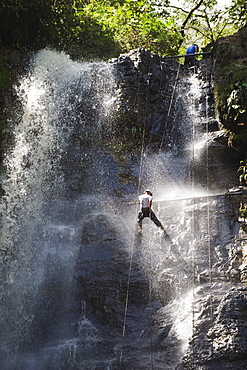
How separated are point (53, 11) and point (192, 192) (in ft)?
30.7

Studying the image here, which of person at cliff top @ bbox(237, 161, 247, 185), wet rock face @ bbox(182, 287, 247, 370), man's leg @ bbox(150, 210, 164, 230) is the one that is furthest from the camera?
person at cliff top @ bbox(237, 161, 247, 185)

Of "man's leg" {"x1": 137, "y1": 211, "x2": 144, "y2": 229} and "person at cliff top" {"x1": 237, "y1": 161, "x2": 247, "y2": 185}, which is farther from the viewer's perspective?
"person at cliff top" {"x1": 237, "y1": 161, "x2": 247, "y2": 185}

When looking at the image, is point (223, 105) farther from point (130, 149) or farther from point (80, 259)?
point (80, 259)

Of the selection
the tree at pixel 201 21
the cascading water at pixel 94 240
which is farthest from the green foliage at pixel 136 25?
the cascading water at pixel 94 240

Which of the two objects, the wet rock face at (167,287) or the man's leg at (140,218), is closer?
the wet rock face at (167,287)

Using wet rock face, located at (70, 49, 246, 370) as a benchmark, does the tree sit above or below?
above

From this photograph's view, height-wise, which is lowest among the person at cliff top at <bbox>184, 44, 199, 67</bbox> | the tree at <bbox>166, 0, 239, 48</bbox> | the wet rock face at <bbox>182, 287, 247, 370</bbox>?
the wet rock face at <bbox>182, 287, 247, 370</bbox>

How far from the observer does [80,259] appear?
372 inches

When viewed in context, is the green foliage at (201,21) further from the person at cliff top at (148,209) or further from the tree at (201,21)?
the person at cliff top at (148,209)

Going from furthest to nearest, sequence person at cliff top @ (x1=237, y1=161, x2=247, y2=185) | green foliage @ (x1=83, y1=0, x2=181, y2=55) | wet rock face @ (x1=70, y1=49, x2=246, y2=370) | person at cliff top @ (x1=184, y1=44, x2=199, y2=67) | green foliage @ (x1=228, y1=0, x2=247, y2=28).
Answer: green foliage @ (x1=83, y1=0, x2=181, y2=55), green foliage @ (x1=228, y1=0, x2=247, y2=28), person at cliff top @ (x1=184, y1=44, x2=199, y2=67), person at cliff top @ (x1=237, y1=161, x2=247, y2=185), wet rock face @ (x1=70, y1=49, x2=246, y2=370)

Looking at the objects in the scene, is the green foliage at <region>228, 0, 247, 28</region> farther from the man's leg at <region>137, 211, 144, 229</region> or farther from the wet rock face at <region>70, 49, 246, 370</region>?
the man's leg at <region>137, 211, 144, 229</region>

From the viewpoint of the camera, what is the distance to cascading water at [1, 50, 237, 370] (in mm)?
7898

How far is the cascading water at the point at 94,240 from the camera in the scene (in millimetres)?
7898

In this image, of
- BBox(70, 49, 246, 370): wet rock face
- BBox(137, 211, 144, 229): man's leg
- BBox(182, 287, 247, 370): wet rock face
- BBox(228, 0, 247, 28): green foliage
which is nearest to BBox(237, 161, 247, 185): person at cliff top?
BBox(70, 49, 246, 370): wet rock face
